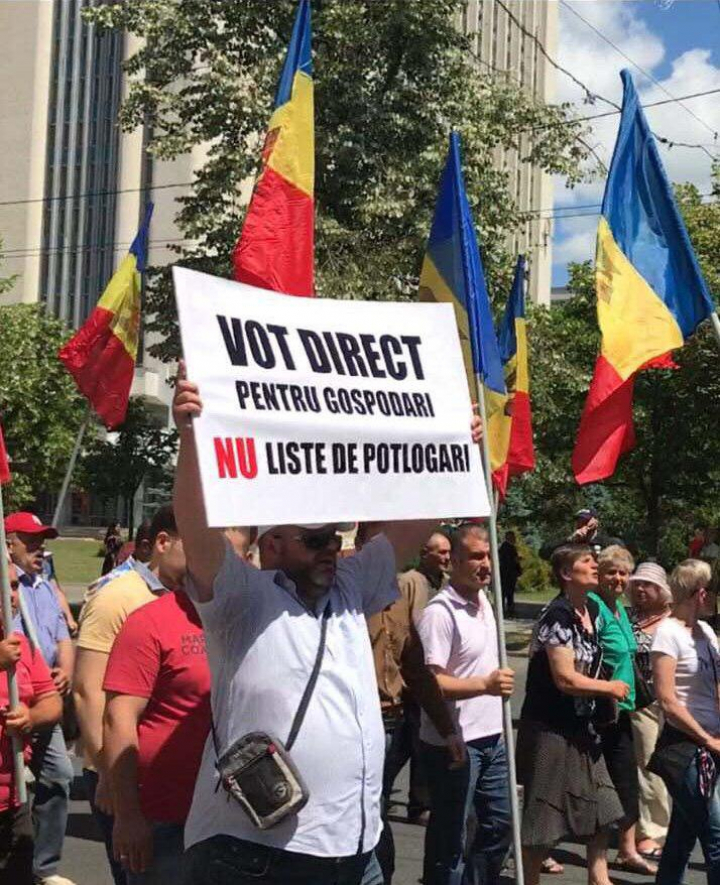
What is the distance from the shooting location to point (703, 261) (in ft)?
80.4

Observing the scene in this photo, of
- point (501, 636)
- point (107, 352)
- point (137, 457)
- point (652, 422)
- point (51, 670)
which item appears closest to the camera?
point (501, 636)

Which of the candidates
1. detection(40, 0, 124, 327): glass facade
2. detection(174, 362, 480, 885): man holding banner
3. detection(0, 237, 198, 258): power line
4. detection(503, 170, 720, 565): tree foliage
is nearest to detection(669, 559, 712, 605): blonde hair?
detection(174, 362, 480, 885): man holding banner

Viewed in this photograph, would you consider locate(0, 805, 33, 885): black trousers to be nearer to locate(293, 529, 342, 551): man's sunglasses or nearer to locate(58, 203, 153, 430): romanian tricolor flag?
locate(293, 529, 342, 551): man's sunglasses

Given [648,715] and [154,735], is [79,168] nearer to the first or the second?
[648,715]

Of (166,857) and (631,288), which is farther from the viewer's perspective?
(631,288)

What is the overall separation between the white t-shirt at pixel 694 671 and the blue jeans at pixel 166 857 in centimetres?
258

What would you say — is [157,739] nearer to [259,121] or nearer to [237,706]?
[237,706]

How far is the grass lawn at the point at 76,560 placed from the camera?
127ft

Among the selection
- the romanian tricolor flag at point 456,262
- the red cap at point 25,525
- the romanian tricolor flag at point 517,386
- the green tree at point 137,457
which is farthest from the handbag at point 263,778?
the green tree at point 137,457

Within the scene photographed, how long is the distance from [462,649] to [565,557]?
2.50ft

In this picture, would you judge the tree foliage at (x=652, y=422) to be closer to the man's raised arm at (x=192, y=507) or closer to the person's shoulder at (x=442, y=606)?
the person's shoulder at (x=442, y=606)

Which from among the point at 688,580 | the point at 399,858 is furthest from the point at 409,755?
the point at 688,580

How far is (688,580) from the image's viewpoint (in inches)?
239

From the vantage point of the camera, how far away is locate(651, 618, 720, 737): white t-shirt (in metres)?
6.04
